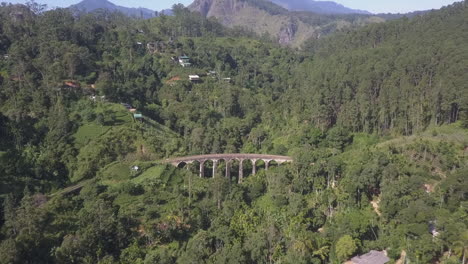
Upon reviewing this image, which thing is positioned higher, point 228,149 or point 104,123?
point 104,123

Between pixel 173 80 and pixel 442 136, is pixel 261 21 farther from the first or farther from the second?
pixel 442 136

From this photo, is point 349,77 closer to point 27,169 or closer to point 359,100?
point 359,100

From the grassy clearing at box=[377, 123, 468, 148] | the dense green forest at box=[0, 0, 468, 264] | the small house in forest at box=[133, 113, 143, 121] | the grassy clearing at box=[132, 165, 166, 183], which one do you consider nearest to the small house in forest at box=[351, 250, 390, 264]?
the dense green forest at box=[0, 0, 468, 264]

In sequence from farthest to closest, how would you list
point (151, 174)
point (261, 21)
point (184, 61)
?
1. point (261, 21)
2. point (184, 61)
3. point (151, 174)

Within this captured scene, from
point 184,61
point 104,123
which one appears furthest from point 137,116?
point 184,61

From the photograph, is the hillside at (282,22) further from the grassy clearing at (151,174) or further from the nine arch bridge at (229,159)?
the grassy clearing at (151,174)

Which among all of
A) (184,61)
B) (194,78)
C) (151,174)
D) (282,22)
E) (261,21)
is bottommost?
(151,174)
